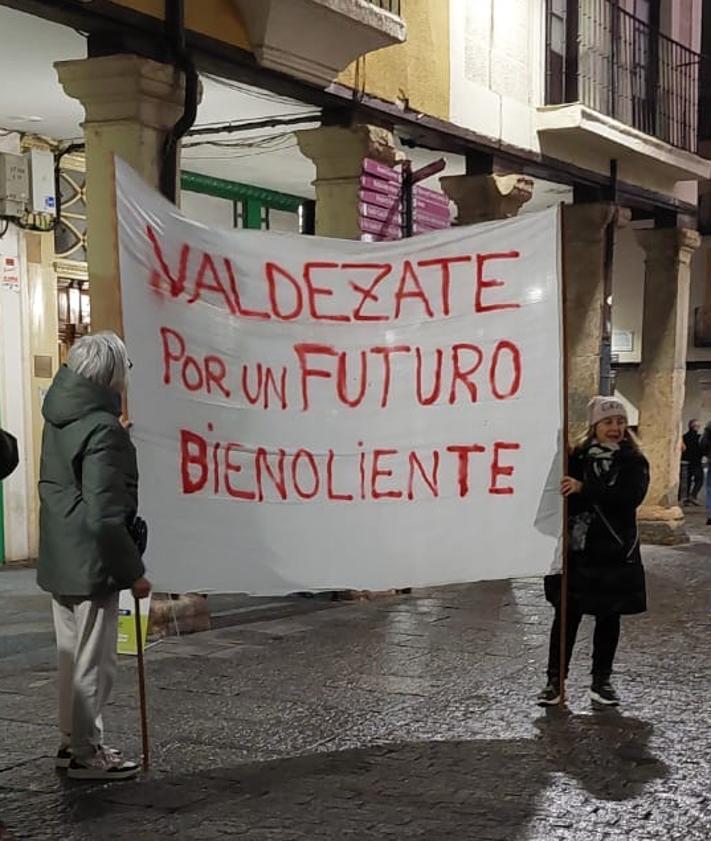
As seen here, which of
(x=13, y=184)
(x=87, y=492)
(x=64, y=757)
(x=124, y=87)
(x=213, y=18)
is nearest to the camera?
(x=87, y=492)

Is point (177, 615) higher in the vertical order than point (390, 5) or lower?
lower

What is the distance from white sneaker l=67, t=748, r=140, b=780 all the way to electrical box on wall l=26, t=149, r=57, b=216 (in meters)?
7.40

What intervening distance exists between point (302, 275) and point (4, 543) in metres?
6.74

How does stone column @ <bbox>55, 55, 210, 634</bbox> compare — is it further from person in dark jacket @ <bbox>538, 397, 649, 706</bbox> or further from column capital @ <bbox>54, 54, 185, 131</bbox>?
person in dark jacket @ <bbox>538, 397, 649, 706</bbox>

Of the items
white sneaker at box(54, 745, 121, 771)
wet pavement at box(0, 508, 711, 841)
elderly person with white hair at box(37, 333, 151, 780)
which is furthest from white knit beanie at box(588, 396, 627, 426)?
white sneaker at box(54, 745, 121, 771)

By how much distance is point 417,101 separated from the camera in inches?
431

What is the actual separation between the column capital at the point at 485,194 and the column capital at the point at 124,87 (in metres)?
4.31

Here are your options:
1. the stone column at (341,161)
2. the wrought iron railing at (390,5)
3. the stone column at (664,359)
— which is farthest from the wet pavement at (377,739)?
the stone column at (664,359)

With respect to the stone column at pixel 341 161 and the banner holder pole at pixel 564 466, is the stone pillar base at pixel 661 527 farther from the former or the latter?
the banner holder pole at pixel 564 466

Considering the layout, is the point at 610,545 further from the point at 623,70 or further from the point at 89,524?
the point at 623,70

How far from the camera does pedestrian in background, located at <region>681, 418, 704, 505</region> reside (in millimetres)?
21766

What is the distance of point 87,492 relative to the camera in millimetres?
4906

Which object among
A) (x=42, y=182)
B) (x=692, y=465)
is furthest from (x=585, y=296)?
(x=692, y=465)

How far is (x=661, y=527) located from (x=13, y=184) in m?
8.31
